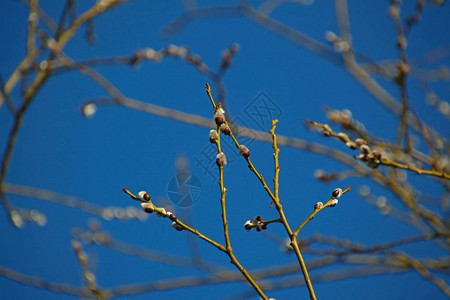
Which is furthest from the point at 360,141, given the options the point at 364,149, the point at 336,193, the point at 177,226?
the point at 177,226

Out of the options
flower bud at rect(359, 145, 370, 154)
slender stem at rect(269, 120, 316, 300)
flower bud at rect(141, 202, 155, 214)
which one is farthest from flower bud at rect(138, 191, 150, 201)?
flower bud at rect(359, 145, 370, 154)

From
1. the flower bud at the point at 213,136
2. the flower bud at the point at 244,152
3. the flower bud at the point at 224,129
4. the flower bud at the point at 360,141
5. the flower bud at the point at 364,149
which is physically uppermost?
the flower bud at the point at 360,141

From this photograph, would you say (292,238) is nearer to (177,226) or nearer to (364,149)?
(177,226)

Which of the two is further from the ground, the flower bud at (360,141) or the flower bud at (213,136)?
the flower bud at (360,141)

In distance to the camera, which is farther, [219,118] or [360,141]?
[360,141]

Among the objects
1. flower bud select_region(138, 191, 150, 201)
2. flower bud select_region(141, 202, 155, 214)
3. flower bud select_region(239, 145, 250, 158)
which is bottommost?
flower bud select_region(141, 202, 155, 214)

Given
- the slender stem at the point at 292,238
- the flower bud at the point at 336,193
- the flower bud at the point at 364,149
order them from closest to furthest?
the slender stem at the point at 292,238 → the flower bud at the point at 336,193 → the flower bud at the point at 364,149

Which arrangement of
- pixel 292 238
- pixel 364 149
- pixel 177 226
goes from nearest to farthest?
1. pixel 292 238
2. pixel 177 226
3. pixel 364 149

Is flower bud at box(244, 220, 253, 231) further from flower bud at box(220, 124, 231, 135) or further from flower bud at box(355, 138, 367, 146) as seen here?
flower bud at box(355, 138, 367, 146)

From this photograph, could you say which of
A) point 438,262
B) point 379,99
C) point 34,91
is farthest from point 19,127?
point 438,262

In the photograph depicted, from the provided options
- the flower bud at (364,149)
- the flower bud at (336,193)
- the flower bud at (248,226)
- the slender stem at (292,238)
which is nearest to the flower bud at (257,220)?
the flower bud at (248,226)

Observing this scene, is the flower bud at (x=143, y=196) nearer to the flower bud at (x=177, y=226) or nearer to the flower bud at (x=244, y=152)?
the flower bud at (x=177, y=226)

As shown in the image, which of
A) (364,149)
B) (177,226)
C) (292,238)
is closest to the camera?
(292,238)

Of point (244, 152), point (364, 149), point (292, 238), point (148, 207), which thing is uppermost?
point (364, 149)
